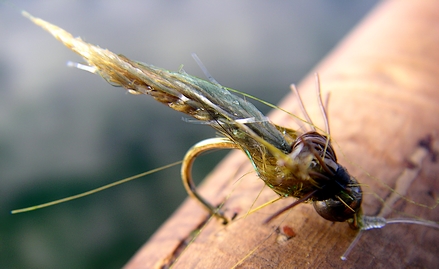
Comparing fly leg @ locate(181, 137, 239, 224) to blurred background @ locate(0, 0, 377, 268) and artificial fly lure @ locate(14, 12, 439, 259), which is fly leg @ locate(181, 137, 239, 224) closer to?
artificial fly lure @ locate(14, 12, 439, 259)

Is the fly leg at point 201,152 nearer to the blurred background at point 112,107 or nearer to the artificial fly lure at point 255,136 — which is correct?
the artificial fly lure at point 255,136

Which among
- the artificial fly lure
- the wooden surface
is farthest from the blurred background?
the artificial fly lure

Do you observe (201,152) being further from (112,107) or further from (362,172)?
(112,107)

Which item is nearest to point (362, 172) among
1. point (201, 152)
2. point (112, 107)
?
point (201, 152)

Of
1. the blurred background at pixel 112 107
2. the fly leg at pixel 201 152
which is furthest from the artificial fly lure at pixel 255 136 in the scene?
the blurred background at pixel 112 107

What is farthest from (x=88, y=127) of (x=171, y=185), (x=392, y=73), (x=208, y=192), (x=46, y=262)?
(x=392, y=73)
